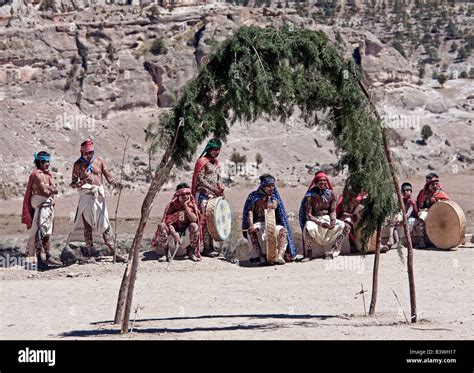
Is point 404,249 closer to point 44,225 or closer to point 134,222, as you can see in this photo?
point 44,225

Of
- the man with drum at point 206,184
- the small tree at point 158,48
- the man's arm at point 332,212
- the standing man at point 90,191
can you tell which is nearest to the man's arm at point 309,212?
the man's arm at point 332,212

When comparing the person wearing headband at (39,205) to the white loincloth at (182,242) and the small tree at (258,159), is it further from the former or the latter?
the small tree at (258,159)

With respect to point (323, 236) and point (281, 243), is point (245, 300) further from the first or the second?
point (323, 236)

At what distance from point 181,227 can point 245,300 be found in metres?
3.10

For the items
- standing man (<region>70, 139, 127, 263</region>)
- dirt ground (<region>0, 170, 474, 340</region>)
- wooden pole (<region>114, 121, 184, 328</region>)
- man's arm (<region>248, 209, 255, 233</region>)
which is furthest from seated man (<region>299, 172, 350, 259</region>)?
wooden pole (<region>114, 121, 184, 328</region>)

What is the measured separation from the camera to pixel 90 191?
17.1 meters

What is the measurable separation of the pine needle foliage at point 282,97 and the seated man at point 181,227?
15.7ft

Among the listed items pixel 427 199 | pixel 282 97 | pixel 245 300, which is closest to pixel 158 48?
pixel 427 199

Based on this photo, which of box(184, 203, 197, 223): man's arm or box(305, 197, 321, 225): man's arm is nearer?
box(184, 203, 197, 223): man's arm

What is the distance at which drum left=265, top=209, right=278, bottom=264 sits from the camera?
17359mm

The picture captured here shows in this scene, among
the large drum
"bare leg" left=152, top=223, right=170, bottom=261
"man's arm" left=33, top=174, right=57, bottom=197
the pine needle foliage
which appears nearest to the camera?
the pine needle foliage

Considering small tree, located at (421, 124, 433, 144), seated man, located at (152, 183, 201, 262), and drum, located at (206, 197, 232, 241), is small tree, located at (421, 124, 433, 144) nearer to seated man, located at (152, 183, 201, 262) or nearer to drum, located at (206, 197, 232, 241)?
drum, located at (206, 197, 232, 241)

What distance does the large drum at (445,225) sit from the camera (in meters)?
18.7

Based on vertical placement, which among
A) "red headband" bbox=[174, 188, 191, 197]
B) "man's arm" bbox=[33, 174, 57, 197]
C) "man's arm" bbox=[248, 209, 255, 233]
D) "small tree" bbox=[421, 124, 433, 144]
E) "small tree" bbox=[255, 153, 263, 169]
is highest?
"man's arm" bbox=[33, 174, 57, 197]
